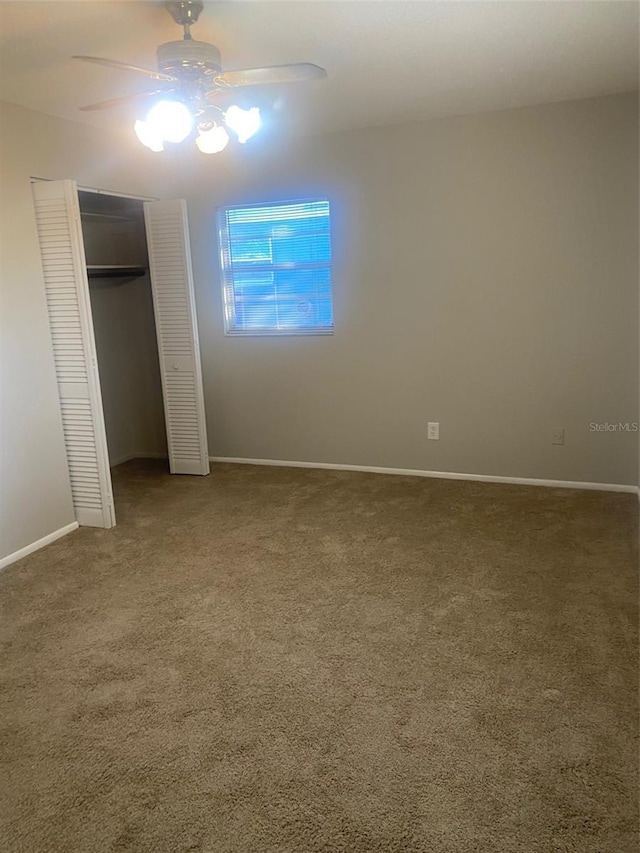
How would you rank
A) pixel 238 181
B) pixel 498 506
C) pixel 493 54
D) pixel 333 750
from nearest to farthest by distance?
pixel 333 750, pixel 493 54, pixel 498 506, pixel 238 181

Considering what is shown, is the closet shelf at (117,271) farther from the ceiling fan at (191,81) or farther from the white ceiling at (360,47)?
the ceiling fan at (191,81)

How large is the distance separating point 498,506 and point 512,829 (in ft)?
7.82

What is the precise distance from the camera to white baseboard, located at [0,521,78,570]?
3412 mm

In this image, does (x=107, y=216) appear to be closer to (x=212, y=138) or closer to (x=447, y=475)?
(x=212, y=138)

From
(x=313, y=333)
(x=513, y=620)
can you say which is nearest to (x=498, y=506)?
(x=513, y=620)

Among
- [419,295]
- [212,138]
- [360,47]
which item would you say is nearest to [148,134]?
[212,138]

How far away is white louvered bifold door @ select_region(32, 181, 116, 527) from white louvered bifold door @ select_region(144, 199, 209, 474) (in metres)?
0.96

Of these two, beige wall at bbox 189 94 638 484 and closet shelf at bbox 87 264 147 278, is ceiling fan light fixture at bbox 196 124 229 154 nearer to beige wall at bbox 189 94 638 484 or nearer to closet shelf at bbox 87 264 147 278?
beige wall at bbox 189 94 638 484

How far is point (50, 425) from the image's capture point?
12.0ft

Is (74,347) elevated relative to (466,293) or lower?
lower

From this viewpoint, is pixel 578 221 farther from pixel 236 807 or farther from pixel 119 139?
pixel 236 807

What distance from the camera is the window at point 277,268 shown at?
14.9 feet

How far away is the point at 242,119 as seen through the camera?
8.52ft

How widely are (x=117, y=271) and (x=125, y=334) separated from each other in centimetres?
61
